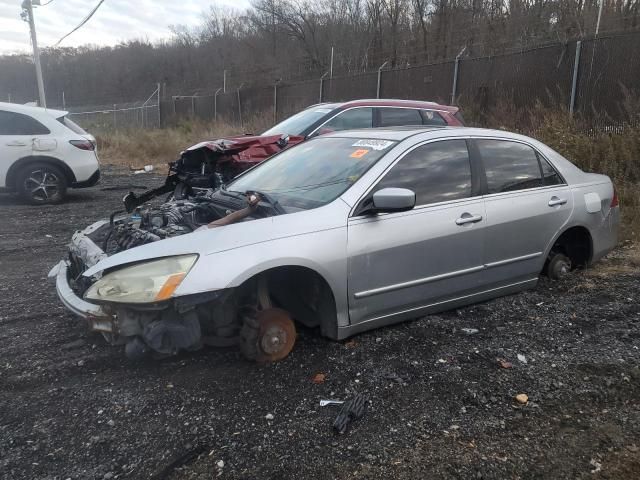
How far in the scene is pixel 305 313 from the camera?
12.0 ft

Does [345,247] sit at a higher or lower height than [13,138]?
lower

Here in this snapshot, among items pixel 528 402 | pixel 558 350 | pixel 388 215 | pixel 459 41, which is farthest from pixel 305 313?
pixel 459 41

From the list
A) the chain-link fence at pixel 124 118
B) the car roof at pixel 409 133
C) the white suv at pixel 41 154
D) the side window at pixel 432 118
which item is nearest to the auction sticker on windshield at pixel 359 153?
the car roof at pixel 409 133

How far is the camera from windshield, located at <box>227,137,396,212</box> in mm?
3699

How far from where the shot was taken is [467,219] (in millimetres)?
3953

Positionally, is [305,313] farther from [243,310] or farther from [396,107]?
[396,107]

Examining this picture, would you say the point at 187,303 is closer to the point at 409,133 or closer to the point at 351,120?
the point at 409,133

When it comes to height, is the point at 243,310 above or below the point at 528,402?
above

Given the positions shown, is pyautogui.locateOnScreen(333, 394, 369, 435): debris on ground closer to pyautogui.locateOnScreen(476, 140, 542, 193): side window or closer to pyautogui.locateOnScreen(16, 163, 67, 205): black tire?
pyautogui.locateOnScreen(476, 140, 542, 193): side window

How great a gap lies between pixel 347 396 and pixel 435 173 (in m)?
1.78

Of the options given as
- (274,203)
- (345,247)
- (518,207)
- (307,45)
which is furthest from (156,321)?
(307,45)

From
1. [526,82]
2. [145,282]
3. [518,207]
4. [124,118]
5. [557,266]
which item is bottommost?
[124,118]

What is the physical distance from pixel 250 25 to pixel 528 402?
57272 millimetres

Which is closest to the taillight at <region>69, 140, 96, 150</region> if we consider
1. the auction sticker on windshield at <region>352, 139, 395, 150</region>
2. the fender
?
the fender
